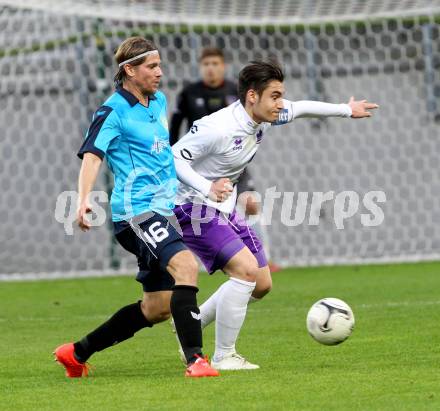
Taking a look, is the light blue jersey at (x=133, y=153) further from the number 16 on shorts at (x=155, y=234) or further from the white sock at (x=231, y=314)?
the white sock at (x=231, y=314)

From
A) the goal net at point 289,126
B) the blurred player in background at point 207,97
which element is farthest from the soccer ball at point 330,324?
the goal net at point 289,126

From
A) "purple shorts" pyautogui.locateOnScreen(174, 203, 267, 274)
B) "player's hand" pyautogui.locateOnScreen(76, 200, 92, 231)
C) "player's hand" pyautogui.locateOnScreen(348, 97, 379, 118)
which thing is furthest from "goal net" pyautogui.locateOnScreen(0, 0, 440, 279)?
"player's hand" pyautogui.locateOnScreen(76, 200, 92, 231)

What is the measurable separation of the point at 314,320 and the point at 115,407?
71.8 inches

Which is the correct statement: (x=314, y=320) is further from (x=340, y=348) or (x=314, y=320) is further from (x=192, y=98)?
(x=192, y=98)

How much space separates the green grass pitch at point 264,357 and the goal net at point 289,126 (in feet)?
8.83

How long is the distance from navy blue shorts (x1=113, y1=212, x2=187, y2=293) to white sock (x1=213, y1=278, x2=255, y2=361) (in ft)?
1.12

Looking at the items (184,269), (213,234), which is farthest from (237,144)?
(184,269)

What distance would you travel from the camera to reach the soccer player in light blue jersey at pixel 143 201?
21.0ft

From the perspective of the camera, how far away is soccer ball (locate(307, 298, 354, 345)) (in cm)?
685

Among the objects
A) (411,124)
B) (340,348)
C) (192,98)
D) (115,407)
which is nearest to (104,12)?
(192,98)

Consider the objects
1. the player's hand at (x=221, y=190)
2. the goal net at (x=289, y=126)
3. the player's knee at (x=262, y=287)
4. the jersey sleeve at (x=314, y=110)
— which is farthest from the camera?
the goal net at (x=289, y=126)

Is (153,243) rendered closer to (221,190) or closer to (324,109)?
(221,190)

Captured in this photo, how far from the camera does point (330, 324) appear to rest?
6.85 m

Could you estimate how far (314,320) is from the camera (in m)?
6.92
